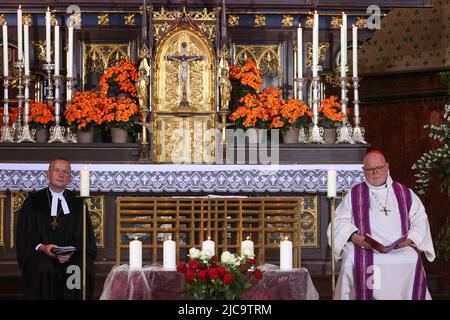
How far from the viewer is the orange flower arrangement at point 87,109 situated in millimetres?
11234

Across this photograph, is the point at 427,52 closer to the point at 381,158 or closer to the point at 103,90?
the point at 103,90

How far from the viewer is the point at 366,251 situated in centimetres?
862

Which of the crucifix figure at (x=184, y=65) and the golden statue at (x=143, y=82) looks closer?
the golden statue at (x=143, y=82)

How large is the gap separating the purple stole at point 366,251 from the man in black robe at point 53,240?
2135 mm

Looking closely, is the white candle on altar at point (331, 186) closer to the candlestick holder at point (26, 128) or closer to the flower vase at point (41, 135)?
the candlestick holder at point (26, 128)

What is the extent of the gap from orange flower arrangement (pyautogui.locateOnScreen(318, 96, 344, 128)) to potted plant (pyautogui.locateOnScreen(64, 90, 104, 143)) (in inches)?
89.9

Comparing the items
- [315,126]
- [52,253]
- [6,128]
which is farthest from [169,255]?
[6,128]

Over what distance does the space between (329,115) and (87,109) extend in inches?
101

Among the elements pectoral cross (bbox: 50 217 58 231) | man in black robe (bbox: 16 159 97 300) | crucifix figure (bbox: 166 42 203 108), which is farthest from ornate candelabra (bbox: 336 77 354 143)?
pectoral cross (bbox: 50 217 58 231)

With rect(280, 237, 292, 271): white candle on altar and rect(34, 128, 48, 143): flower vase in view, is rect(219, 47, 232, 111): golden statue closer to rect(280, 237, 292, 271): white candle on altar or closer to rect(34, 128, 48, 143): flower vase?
rect(34, 128, 48, 143): flower vase

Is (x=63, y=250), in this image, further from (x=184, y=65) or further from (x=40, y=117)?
(x=184, y=65)

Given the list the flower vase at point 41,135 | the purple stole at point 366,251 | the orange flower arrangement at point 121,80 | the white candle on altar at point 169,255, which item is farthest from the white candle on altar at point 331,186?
Answer: the flower vase at point 41,135

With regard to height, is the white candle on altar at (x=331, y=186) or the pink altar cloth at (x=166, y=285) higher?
the white candle on altar at (x=331, y=186)

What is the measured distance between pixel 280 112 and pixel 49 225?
3.50 meters
